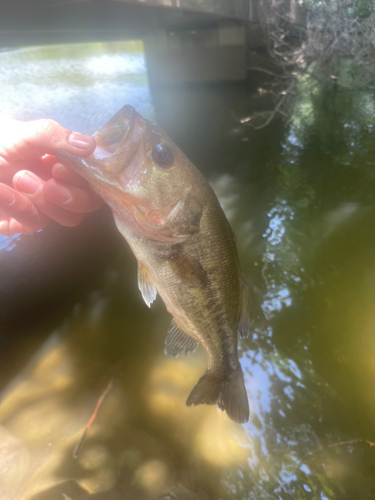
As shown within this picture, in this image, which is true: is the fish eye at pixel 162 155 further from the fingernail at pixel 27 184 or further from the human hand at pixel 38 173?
the fingernail at pixel 27 184

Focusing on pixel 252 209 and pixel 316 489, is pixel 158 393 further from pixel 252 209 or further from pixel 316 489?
pixel 252 209

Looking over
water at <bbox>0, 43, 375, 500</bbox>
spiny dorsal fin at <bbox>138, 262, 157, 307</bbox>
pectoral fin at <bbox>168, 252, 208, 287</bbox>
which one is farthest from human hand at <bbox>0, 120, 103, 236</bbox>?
pectoral fin at <bbox>168, 252, 208, 287</bbox>

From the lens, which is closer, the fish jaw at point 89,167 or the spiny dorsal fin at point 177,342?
the fish jaw at point 89,167

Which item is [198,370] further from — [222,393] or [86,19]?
[86,19]

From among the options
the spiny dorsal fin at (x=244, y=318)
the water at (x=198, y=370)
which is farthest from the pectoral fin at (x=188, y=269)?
the water at (x=198, y=370)

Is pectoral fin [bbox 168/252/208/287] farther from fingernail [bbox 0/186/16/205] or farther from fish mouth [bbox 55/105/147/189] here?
fingernail [bbox 0/186/16/205]

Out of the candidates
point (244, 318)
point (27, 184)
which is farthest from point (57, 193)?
point (244, 318)
